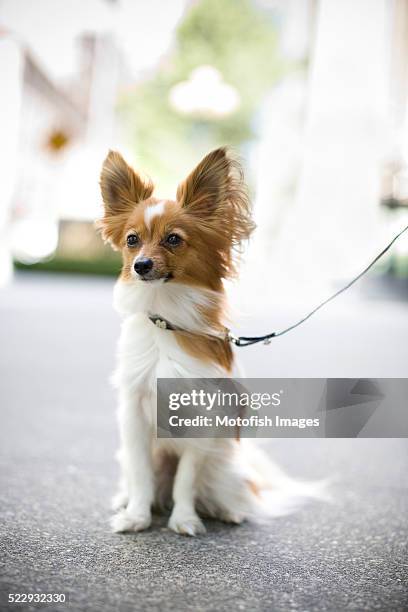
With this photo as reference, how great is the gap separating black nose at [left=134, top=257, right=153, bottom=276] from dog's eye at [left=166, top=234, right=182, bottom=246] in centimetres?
10

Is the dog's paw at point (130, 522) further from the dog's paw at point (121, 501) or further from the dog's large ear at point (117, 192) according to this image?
the dog's large ear at point (117, 192)

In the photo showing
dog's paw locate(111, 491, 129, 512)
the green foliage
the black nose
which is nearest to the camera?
the black nose

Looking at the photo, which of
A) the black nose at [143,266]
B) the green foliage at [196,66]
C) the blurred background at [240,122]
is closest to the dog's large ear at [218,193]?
the black nose at [143,266]

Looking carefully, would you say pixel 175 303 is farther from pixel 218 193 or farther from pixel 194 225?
pixel 218 193

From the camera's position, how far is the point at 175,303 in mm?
1666

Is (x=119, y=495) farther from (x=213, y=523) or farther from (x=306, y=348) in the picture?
(x=306, y=348)

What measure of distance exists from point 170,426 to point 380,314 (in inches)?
211

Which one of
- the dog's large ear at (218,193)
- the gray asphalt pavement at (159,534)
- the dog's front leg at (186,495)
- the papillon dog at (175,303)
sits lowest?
the gray asphalt pavement at (159,534)

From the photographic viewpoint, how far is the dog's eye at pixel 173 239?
1632 millimetres

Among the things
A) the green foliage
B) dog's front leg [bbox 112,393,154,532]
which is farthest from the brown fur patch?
the green foliage

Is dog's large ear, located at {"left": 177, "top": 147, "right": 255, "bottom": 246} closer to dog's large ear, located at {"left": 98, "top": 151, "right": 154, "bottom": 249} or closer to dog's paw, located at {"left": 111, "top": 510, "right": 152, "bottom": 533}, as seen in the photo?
dog's large ear, located at {"left": 98, "top": 151, "right": 154, "bottom": 249}

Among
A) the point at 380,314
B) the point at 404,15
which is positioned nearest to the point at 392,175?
the point at 404,15

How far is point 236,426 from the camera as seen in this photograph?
1783 millimetres

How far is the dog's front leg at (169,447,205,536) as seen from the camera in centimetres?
173
